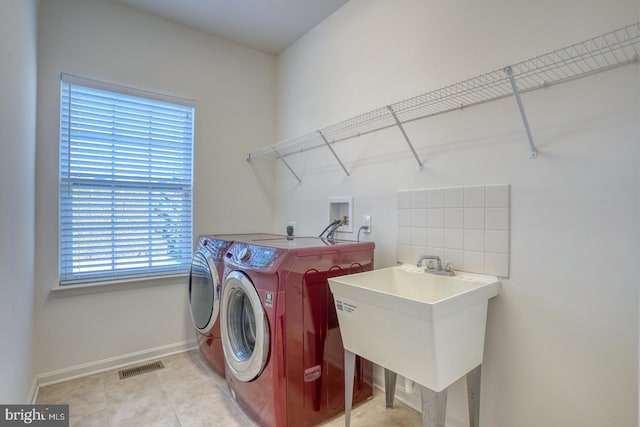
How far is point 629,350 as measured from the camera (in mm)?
1122

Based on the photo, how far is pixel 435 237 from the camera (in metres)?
1.72

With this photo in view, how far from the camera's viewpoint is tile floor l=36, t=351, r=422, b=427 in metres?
1.69

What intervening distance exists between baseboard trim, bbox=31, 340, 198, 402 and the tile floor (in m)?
0.04

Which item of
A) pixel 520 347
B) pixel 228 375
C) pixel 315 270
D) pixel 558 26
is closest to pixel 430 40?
pixel 558 26

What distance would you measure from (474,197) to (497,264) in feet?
1.14

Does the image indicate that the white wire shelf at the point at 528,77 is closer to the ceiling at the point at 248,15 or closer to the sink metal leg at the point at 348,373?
the ceiling at the point at 248,15

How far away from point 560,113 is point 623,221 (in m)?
0.49

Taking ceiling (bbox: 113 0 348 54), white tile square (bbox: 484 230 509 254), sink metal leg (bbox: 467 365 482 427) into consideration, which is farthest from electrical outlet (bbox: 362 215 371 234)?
ceiling (bbox: 113 0 348 54)

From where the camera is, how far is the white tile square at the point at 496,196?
1.44 metres

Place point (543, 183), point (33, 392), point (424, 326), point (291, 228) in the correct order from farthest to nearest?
point (291, 228) < point (33, 392) < point (543, 183) < point (424, 326)

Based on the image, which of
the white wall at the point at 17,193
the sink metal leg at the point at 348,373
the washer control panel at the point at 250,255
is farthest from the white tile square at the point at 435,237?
the white wall at the point at 17,193

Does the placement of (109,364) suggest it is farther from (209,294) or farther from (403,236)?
(403,236)

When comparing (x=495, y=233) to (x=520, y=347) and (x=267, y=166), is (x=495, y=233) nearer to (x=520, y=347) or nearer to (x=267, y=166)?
(x=520, y=347)

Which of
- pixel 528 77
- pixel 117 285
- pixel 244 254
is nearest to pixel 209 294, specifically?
pixel 244 254
